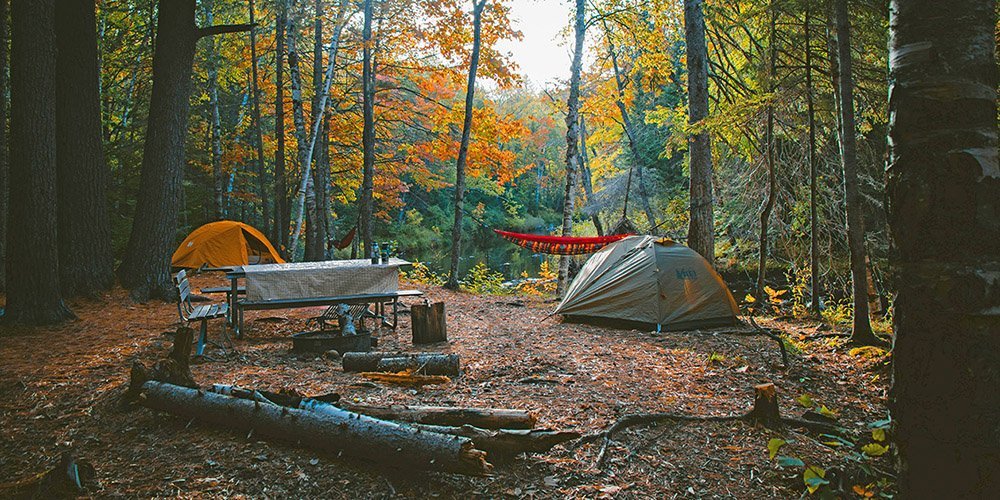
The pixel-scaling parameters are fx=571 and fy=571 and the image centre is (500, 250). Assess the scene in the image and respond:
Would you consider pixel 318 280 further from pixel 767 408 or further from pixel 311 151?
pixel 311 151

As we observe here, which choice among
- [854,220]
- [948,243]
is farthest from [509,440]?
[854,220]

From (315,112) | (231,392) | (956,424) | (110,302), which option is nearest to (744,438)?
(956,424)

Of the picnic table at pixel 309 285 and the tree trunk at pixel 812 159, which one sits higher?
the tree trunk at pixel 812 159

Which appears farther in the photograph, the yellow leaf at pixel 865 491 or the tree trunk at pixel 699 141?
the tree trunk at pixel 699 141

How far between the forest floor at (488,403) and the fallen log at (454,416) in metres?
0.20

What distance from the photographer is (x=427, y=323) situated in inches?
232

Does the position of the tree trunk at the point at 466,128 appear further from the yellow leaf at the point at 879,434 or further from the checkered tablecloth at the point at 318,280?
the yellow leaf at the point at 879,434

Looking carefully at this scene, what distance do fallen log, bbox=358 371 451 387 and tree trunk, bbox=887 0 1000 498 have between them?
3022mm

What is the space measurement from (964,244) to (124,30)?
640 inches

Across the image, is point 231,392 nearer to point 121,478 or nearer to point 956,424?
point 121,478

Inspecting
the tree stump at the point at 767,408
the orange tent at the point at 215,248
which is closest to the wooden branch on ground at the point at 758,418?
→ the tree stump at the point at 767,408

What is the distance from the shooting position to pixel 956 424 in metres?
1.61

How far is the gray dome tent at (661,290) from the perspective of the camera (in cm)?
670

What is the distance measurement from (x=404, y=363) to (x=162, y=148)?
17.6 ft
